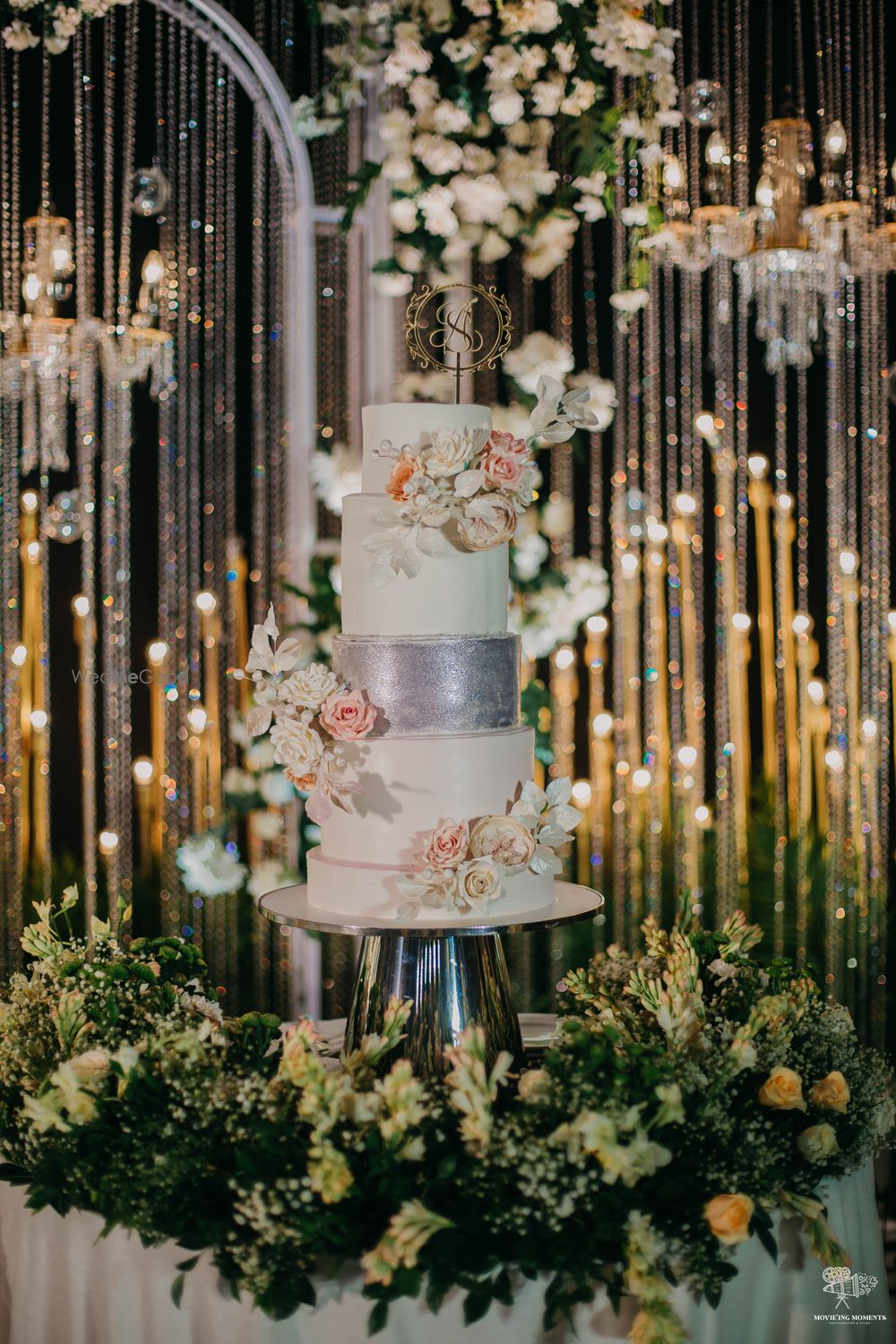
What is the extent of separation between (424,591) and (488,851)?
1.57ft

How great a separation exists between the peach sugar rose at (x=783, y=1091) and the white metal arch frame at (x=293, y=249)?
8.26 feet

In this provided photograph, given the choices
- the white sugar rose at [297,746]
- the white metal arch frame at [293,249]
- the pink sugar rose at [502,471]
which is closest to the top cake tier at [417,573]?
the pink sugar rose at [502,471]

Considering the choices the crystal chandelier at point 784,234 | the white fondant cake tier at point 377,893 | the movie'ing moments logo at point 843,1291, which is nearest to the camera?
the movie'ing moments logo at point 843,1291

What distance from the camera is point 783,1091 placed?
7.66ft

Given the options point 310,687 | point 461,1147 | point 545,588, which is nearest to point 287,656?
point 310,687

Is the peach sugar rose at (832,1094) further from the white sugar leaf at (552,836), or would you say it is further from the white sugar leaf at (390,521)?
the white sugar leaf at (390,521)

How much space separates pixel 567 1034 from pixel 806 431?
2.97 m

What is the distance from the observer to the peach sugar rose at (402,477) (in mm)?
2512

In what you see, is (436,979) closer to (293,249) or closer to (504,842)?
(504,842)

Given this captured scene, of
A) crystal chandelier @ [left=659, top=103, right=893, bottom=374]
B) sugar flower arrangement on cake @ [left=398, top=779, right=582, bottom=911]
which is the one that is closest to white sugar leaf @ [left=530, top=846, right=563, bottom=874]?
sugar flower arrangement on cake @ [left=398, top=779, right=582, bottom=911]

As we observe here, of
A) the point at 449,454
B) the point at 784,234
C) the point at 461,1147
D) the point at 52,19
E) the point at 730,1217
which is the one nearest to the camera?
the point at 730,1217

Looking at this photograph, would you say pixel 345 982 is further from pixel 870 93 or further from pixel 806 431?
pixel 870 93

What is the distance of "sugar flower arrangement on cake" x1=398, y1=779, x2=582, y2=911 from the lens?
95.7 inches

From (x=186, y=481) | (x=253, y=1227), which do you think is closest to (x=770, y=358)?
(x=186, y=481)
